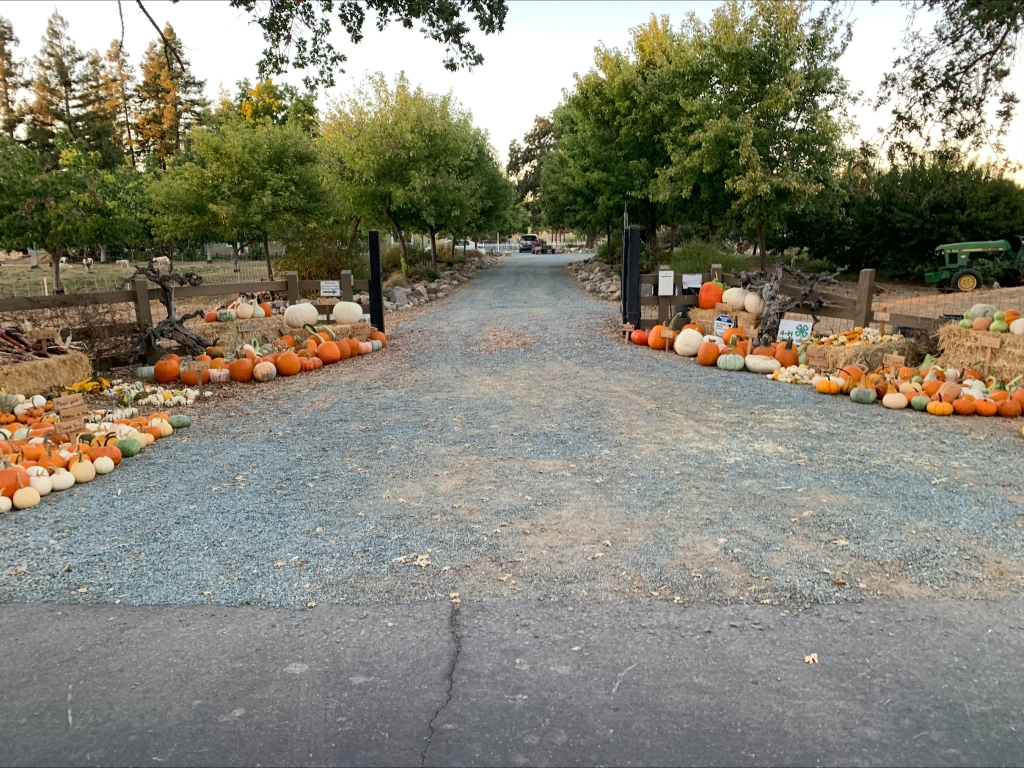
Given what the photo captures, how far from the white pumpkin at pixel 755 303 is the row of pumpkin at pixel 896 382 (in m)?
0.57

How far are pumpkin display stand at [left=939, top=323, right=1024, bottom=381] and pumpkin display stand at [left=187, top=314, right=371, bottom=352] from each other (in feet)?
28.3

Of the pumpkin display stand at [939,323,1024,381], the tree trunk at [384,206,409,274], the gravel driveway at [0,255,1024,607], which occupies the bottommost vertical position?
the gravel driveway at [0,255,1024,607]

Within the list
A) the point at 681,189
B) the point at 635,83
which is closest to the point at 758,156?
the point at 681,189

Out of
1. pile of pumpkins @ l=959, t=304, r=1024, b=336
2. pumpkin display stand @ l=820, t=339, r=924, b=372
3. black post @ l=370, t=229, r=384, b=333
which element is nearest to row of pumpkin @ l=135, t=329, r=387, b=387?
black post @ l=370, t=229, r=384, b=333

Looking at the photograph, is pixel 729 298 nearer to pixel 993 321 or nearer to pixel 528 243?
pixel 993 321

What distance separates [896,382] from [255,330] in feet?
29.7

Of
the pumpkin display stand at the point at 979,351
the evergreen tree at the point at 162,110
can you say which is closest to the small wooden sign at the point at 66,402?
the pumpkin display stand at the point at 979,351

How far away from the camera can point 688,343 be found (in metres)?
10.5

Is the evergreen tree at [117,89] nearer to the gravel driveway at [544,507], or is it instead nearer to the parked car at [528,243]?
the parked car at [528,243]

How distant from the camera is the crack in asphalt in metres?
2.39

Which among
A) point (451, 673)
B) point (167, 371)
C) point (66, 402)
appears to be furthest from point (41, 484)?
point (167, 371)

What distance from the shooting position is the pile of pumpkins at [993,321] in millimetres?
7512

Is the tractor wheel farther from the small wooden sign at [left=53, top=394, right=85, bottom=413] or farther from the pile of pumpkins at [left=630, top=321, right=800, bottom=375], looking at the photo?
the small wooden sign at [left=53, top=394, right=85, bottom=413]

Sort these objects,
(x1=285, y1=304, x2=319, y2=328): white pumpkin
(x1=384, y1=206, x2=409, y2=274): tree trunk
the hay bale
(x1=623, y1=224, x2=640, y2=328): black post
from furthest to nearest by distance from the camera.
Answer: (x1=384, y1=206, x2=409, y2=274): tree trunk, (x1=623, y1=224, x2=640, y2=328): black post, (x1=285, y1=304, x2=319, y2=328): white pumpkin, the hay bale
